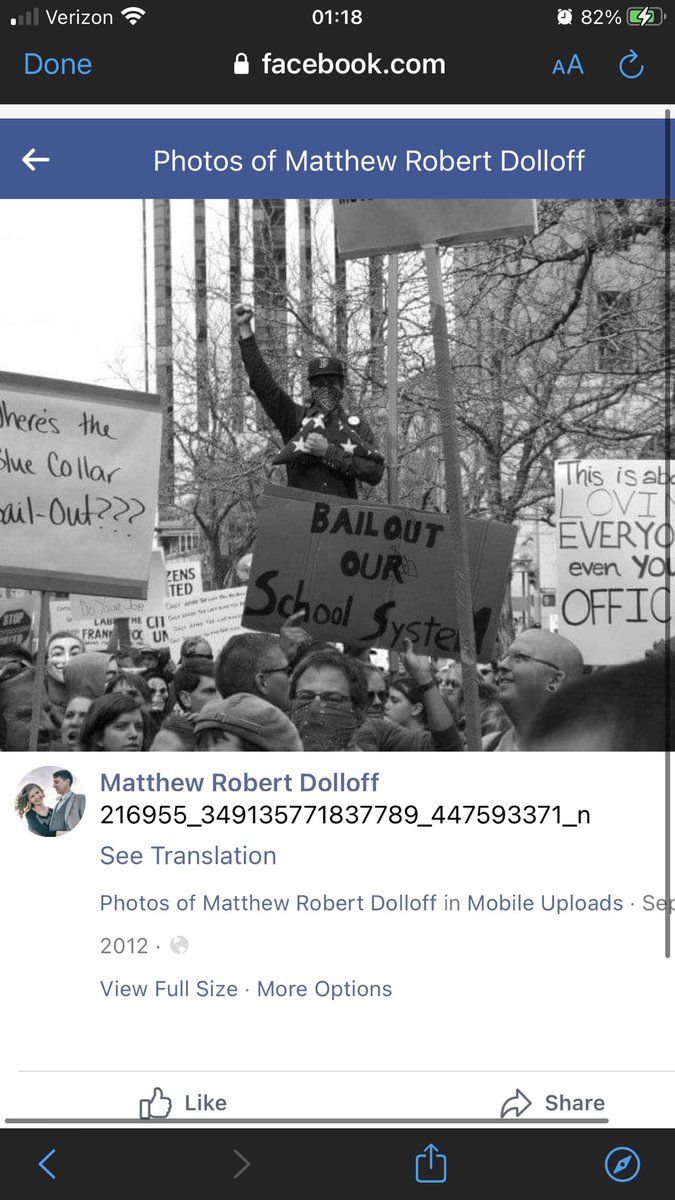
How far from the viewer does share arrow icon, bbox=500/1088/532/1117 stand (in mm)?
2219

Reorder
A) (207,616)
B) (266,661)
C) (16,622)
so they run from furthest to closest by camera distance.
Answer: (16,622) → (207,616) → (266,661)

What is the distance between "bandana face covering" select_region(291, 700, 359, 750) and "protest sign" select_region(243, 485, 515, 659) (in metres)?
0.62

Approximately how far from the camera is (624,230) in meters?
7.78

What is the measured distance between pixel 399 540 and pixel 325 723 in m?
0.87

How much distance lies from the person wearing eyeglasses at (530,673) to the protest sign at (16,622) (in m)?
3.42

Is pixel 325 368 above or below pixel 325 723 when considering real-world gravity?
above

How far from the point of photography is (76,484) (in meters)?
3.89

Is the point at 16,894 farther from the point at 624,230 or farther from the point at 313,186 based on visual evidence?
the point at 624,230
